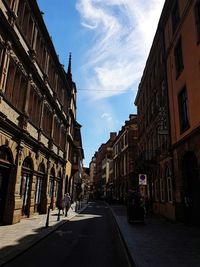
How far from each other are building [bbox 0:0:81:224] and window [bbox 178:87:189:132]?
10.1 meters

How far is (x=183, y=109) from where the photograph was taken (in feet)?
57.6

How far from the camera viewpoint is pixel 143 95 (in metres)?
33.9

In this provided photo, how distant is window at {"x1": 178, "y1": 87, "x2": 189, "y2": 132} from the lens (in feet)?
55.6

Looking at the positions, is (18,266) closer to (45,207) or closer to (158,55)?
(45,207)

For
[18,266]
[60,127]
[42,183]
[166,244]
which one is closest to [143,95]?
[60,127]

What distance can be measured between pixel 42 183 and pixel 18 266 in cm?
1584

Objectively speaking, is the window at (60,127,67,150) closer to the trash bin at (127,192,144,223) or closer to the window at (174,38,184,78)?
the trash bin at (127,192,144,223)

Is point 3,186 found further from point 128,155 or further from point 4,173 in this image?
point 128,155

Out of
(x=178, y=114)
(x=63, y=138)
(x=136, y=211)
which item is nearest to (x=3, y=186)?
(x=136, y=211)

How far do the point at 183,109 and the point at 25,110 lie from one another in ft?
34.3

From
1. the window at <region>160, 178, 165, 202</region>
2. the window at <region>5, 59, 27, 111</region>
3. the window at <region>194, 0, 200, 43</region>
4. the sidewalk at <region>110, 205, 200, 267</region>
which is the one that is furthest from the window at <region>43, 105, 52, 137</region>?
the sidewalk at <region>110, 205, 200, 267</region>

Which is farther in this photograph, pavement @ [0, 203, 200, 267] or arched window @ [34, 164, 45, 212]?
arched window @ [34, 164, 45, 212]

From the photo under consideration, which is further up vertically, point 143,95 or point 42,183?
point 143,95

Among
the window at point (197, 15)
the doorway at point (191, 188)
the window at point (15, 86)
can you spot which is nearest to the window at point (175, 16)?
the window at point (197, 15)
